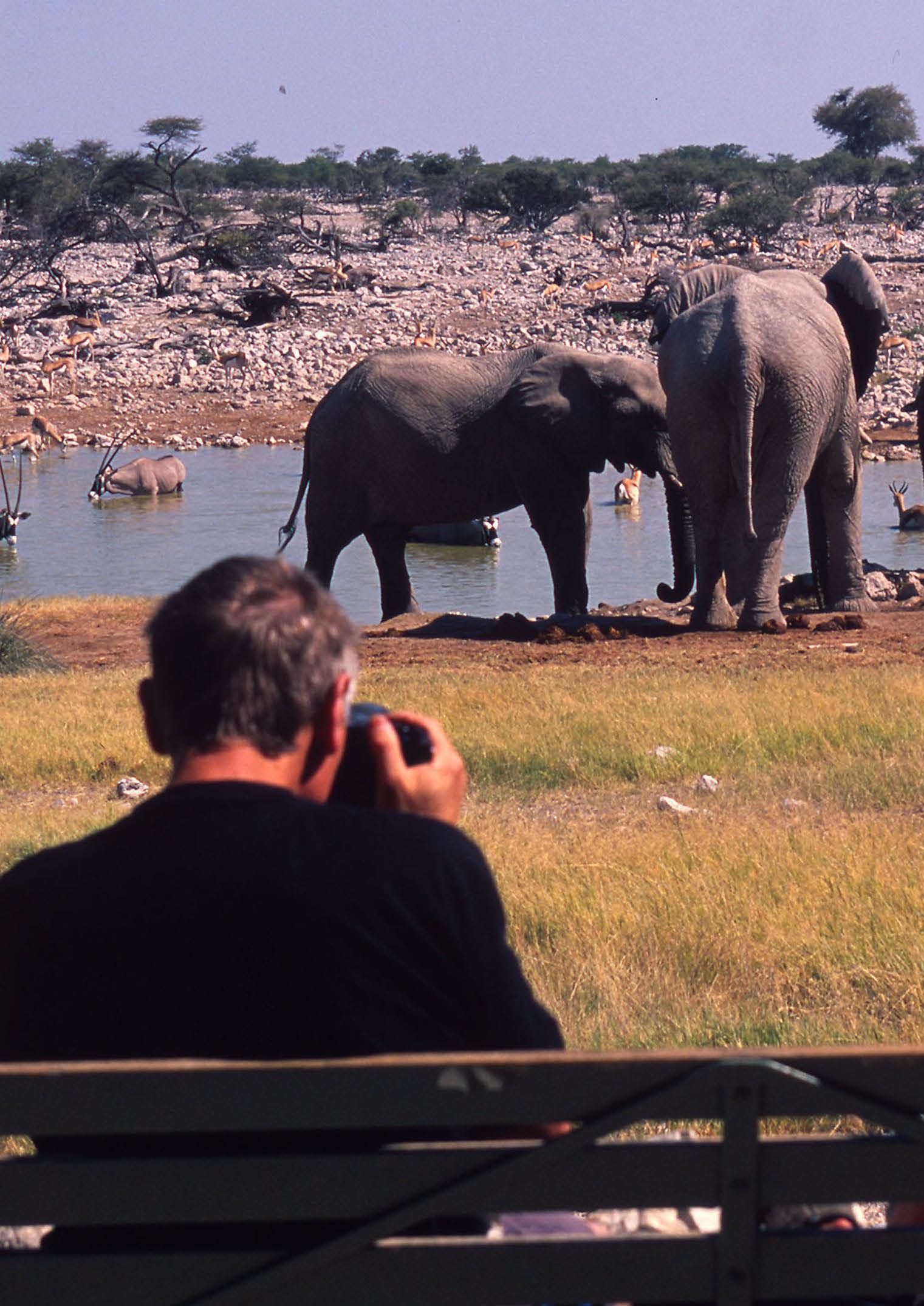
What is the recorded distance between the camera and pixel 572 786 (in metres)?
6.88

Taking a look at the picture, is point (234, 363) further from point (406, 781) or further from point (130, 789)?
point (406, 781)

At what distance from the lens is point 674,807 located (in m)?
6.28

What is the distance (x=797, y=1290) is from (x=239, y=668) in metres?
0.92

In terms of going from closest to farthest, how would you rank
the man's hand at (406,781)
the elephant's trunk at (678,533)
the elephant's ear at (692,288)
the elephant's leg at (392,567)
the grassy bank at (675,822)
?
the man's hand at (406,781)
the grassy bank at (675,822)
the elephant's trunk at (678,533)
the elephant's ear at (692,288)
the elephant's leg at (392,567)

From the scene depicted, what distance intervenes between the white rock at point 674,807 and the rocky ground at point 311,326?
922 inches

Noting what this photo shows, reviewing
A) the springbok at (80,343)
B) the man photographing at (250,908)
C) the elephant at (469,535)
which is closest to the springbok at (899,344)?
the elephant at (469,535)

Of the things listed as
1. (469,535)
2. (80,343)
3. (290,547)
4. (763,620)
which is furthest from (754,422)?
(80,343)

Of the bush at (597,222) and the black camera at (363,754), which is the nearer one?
the black camera at (363,754)

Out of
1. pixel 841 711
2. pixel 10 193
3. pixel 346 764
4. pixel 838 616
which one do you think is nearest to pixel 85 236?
pixel 10 193

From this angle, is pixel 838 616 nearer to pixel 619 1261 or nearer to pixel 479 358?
pixel 479 358

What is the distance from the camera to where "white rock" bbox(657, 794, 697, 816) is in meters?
6.17

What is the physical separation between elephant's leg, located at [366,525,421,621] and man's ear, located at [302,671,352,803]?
11.7 metres

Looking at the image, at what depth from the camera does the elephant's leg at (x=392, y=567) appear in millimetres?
13844

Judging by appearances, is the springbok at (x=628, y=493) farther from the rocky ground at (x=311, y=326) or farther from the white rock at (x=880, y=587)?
the white rock at (x=880, y=587)
